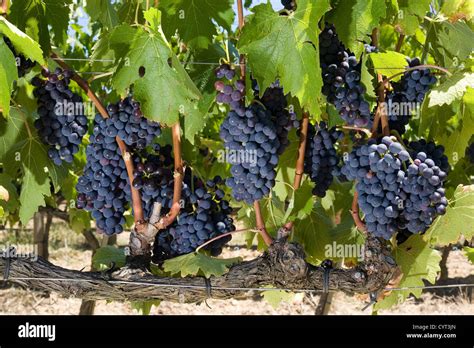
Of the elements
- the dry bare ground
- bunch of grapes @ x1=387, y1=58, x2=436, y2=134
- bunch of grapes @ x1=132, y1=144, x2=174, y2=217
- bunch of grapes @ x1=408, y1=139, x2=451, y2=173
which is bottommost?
the dry bare ground

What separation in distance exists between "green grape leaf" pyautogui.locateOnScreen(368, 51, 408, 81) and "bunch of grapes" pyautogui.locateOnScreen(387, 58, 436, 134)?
9 centimetres

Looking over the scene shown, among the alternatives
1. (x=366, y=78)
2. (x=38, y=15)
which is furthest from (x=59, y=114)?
(x=366, y=78)

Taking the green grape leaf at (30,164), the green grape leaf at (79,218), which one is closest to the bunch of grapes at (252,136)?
the green grape leaf at (30,164)

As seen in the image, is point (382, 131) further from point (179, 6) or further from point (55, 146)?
point (55, 146)

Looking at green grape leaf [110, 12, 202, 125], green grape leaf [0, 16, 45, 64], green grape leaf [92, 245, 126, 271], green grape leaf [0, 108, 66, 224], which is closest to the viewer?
green grape leaf [0, 16, 45, 64]

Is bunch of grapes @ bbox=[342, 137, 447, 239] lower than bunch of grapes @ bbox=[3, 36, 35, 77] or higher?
lower

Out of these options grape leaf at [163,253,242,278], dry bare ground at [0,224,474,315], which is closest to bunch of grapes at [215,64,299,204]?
grape leaf at [163,253,242,278]

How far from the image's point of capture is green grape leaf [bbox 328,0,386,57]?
76.1 inches

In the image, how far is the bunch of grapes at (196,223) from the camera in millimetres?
2297

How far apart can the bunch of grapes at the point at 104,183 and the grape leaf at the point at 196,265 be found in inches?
10.6

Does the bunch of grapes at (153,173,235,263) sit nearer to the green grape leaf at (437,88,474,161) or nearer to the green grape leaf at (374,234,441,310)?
the green grape leaf at (374,234,441,310)

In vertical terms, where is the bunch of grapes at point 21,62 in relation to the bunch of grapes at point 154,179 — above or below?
above

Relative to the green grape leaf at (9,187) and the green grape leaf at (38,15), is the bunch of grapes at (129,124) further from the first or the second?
the green grape leaf at (9,187)

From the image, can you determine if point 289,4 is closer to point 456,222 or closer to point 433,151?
point 433,151
